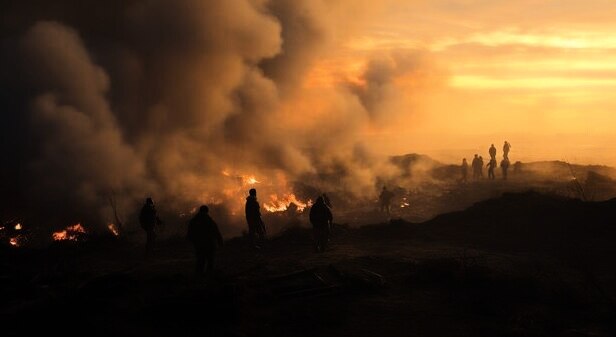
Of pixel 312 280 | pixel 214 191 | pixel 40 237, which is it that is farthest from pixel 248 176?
pixel 312 280

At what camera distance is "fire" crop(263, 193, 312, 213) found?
116 ft

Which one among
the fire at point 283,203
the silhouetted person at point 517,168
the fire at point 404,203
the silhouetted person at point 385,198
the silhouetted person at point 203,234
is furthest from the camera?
the silhouetted person at point 517,168

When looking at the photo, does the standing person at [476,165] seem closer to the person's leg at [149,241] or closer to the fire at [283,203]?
the fire at [283,203]

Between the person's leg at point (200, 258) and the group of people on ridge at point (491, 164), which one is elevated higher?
the group of people on ridge at point (491, 164)

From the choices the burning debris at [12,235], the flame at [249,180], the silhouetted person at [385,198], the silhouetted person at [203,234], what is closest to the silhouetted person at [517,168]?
the silhouetted person at [385,198]

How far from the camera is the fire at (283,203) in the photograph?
35281mm

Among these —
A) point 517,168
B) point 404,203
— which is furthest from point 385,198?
point 517,168

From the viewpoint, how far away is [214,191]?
37531 mm

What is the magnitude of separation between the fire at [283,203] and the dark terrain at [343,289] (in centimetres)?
1669

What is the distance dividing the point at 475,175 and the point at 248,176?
59.1ft

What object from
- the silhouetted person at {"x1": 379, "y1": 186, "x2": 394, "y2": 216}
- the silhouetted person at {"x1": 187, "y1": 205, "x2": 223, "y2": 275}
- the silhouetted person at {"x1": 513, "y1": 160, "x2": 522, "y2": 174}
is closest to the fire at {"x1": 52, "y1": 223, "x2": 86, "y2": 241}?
the silhouetted person at {"x1": 187, "y1": 205, "x2": 223, "y2": 275}

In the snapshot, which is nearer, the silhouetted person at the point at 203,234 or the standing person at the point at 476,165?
the silhouetted person at the point at 203,234

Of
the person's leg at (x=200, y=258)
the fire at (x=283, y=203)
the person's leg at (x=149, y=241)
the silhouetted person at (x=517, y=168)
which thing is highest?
the silhouetted person at (x=517, y=168)

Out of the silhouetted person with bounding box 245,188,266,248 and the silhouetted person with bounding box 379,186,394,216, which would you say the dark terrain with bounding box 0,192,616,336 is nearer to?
the silhouetted person with bounding box 245,188,266,248
